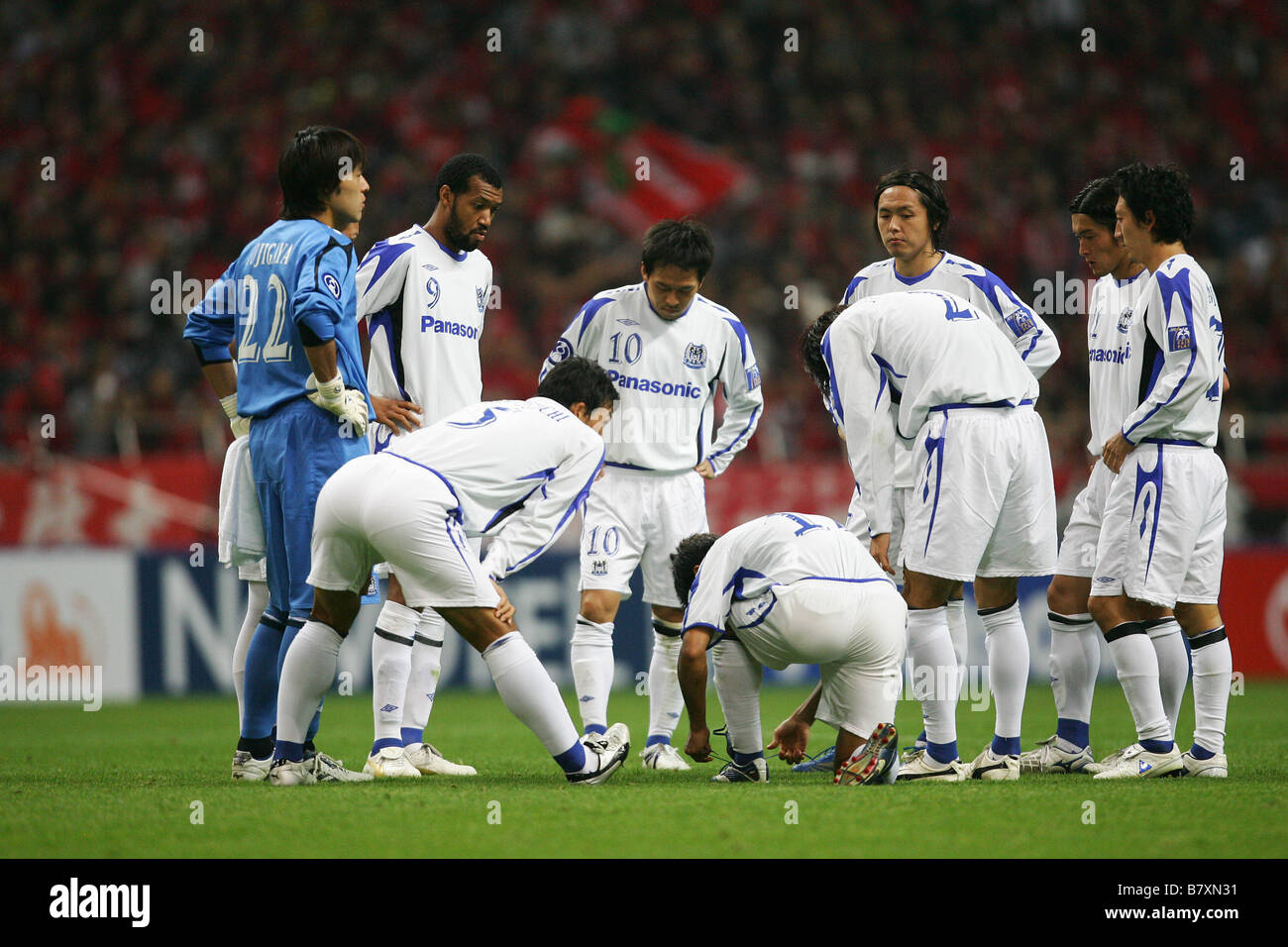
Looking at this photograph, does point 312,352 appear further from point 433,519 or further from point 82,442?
point 82,442

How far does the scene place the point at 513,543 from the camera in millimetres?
5668

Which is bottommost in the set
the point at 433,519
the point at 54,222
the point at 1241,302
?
the point at 433,519

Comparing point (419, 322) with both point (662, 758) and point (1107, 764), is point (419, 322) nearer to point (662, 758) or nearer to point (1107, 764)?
point (662, 758)

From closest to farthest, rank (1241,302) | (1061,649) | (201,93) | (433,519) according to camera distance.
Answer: (433,519), (1061,649), (1241,302), (201,93)

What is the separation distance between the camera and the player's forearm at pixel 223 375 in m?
6.34

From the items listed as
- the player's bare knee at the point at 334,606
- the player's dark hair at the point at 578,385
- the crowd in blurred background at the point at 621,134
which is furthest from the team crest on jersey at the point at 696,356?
the crowd in blurred background at the point at 621,134

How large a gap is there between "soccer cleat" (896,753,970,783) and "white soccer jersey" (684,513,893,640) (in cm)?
80

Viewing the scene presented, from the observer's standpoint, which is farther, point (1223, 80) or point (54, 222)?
point (1223, 80)

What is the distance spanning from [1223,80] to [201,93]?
13.4 m

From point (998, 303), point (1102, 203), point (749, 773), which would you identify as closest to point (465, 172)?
point (998, 303)

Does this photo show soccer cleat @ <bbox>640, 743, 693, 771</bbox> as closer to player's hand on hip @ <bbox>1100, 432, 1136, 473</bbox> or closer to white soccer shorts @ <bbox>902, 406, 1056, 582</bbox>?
white soccer shorts @ <bbox>902, 406, 1056, 582</bbox>

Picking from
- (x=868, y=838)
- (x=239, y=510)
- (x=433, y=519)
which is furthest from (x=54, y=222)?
(x=868, y=838)

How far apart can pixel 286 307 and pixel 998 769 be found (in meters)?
3.47

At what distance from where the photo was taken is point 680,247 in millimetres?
7176
